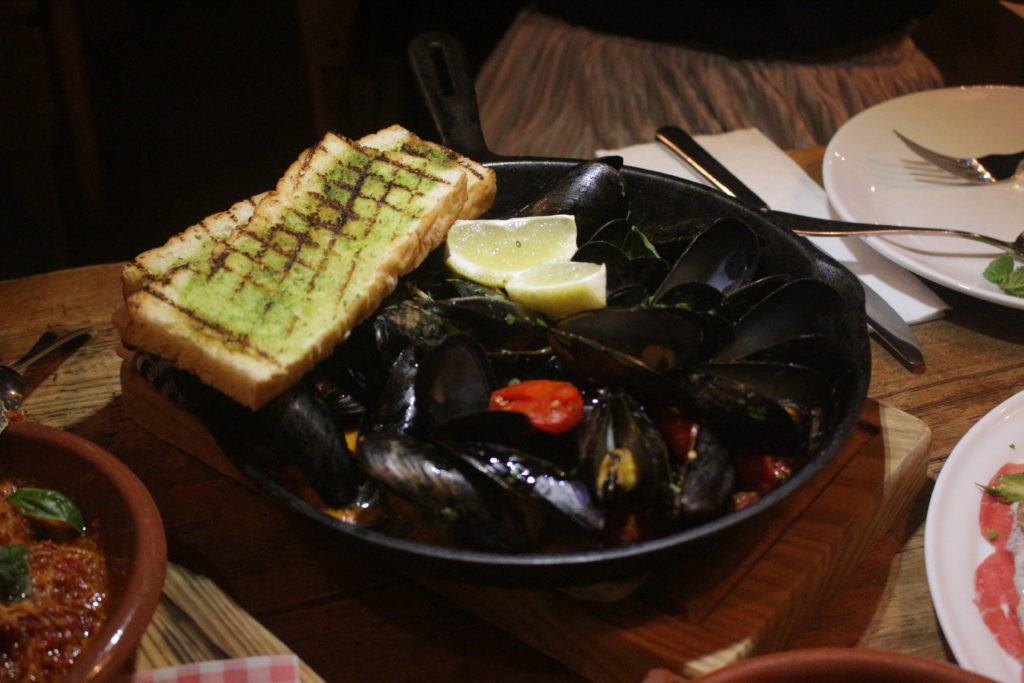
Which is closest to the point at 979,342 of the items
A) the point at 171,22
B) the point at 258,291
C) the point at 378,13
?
the point at 258,291

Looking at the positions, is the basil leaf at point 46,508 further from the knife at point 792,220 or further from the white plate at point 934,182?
the white plate at point 934,182

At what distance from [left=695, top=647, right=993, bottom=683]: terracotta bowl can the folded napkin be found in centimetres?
52

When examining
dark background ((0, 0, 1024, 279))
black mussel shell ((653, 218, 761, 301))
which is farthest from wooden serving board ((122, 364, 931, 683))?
dark background ((0, 0, 1024, 279))

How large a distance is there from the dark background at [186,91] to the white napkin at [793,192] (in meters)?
1.78

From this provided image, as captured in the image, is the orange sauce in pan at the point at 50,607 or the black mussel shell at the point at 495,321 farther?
the black mussel shell at the point at 495,321

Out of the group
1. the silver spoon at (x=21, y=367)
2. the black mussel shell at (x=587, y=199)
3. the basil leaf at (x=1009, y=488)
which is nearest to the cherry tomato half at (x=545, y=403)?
the black mussel shell at (x=587, y=199)

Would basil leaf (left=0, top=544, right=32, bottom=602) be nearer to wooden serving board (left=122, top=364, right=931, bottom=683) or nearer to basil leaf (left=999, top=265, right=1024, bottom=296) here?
wooden serving board (left=122, top=364, right=931, bottom=683)

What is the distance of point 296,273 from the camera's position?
137 cm

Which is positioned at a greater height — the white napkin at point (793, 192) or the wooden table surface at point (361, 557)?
the white napkin at point (793, 192)

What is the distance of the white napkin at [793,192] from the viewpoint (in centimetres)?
183

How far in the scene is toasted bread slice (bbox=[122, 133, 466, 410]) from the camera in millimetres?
1249

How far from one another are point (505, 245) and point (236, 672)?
83cm

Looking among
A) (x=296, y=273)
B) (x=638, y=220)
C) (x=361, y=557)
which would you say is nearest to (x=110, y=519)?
(x=361, y=557)

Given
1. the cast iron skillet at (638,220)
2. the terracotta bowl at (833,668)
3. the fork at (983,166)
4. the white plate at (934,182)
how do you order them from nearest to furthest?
the terracotta bowl at (833,668) < the cast iron skillet at (638,220) < the white plate at (934,182) < the fork at (983,166)
